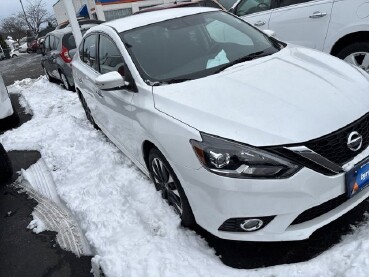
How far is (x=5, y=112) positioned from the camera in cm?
650

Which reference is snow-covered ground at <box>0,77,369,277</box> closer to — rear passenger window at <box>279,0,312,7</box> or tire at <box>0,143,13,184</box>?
tire at <box>0,143,13,184</box>

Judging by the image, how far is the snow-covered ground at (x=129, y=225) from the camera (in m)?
2.40

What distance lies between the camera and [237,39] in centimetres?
369

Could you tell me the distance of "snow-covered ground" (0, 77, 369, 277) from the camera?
2399 millimetres

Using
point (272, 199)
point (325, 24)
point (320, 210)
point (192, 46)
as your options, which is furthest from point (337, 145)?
point (325, 24)

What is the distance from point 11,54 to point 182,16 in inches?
1711

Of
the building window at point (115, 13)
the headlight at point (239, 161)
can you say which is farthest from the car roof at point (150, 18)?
the building window at point (115, 13)

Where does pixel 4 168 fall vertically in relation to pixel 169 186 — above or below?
below

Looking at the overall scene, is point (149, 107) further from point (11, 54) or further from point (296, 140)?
point (11, 54)

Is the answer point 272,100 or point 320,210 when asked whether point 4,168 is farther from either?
point 320,210

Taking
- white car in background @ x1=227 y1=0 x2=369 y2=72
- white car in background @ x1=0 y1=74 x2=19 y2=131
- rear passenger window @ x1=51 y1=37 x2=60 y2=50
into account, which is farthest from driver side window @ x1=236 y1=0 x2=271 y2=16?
rear passenger window @ x1=51 y1=37 x2=60 y2=50

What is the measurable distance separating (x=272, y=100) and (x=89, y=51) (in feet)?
9.90

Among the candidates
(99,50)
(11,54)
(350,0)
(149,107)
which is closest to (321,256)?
(149,107)

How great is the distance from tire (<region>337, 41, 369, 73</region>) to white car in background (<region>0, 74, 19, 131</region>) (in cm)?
546
